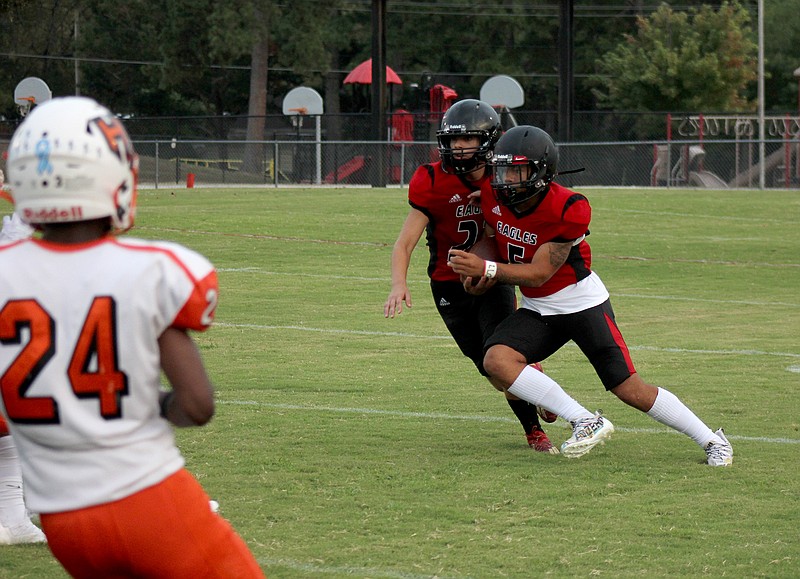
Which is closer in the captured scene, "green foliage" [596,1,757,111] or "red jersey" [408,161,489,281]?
"red jersey" [408,161,489,281]

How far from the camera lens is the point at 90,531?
2625 millimetres

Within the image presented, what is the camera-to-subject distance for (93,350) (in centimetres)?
263

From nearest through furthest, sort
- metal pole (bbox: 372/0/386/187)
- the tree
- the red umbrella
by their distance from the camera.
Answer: metal pole (bbox: 372/0/386/187) → the red umbrella → the tree

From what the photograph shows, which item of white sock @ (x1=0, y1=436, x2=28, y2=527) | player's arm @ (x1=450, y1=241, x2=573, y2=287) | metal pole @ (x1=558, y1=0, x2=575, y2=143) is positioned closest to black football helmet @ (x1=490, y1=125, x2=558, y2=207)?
player's arm @ (x1=450, y1=241, x2=573, y2=287)

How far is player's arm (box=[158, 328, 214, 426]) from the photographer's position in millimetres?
2707

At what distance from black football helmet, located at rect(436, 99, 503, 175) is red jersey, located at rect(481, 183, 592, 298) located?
0.24m

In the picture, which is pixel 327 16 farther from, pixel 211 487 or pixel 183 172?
pixel 211 487

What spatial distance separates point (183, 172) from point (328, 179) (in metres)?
4.57

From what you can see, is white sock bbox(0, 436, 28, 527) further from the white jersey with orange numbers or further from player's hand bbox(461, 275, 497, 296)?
player's hand bbox(461, 275, 497, 296)

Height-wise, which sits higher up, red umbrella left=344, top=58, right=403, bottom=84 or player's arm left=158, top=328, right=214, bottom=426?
red umbrella left=344, top=58, right=403, bottom=84

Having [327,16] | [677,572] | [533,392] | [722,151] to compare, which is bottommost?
[677,572]

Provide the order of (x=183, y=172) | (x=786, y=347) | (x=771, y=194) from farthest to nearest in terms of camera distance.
Answer: 1. (x=183, y=172)
2. (x=771, y=194)
3. (x=786, y=347)

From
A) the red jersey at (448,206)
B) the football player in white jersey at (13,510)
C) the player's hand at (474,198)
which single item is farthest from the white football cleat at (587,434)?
the football player in white jersey at (13,510)

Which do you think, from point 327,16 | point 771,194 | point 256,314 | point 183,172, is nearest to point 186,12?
point 327,16
